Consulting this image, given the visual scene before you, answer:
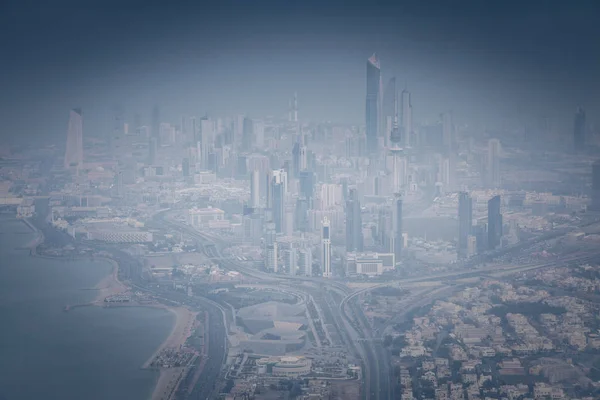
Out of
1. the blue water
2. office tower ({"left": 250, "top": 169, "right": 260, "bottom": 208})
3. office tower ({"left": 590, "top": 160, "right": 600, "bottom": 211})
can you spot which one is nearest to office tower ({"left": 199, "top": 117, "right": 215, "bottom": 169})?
office tower ({"left": 250, "top": 169, "right": 260, "bottom": 208})

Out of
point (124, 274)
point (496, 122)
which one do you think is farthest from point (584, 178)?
point (124, 274)

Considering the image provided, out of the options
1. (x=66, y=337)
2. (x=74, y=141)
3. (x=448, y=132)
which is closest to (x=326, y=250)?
(x=66, y=337)

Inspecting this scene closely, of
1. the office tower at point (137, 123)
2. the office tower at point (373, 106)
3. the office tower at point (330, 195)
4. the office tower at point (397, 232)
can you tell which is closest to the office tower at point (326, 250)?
the office tower at point (397, 232)

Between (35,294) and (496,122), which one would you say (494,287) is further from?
(496,122)

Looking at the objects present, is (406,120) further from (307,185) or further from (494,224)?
(494,224)

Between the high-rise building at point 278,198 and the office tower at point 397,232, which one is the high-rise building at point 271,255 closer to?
the high-rise building at point 278,198

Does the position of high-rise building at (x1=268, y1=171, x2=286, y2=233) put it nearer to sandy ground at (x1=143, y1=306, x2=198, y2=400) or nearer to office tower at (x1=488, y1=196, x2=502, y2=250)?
office tower at (x1=488, y1=196, x2=502, y2=250)
